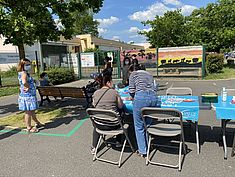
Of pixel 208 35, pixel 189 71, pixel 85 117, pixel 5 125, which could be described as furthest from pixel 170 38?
pixel 5 125

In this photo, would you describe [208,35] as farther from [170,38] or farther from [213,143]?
[213,143]

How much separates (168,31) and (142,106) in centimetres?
1938

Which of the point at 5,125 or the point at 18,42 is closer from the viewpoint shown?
the point at 18,42

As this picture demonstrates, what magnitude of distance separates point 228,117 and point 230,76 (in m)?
12.2

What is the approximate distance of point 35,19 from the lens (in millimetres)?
5867

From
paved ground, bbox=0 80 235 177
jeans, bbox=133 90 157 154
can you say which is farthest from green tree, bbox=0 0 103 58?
jeans, bbox=133 90 157 154

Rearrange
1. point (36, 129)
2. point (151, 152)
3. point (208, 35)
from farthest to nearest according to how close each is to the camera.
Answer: point (208, 35), point (36, 129), point (151, 152)

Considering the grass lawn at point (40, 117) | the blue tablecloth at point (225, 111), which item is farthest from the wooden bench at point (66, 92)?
the blue tablecloth at point (225, 111)

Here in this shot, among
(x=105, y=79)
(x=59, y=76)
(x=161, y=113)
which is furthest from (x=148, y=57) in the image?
(x=161, y=113)

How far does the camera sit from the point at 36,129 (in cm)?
506

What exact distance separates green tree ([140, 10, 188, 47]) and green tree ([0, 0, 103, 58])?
626 inches

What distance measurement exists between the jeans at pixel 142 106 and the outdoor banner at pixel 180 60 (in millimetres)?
11007

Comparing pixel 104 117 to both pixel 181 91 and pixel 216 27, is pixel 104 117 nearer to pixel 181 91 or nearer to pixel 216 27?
pixel 181 91

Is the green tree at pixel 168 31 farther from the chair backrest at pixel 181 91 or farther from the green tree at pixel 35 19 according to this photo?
the chair backrest at pixel 181 91
